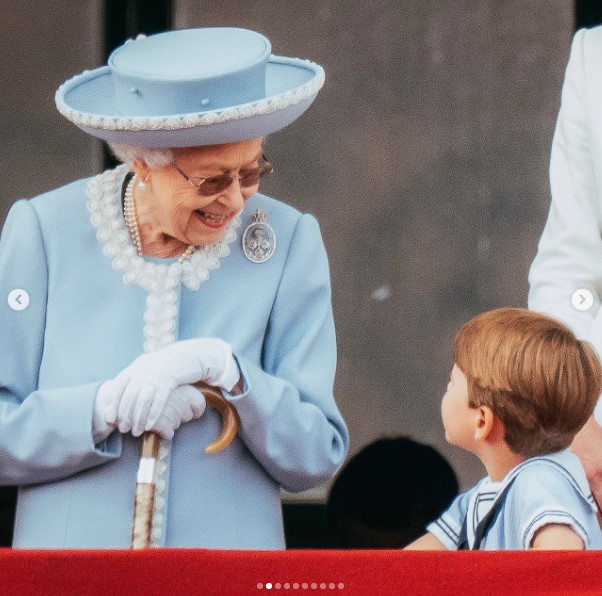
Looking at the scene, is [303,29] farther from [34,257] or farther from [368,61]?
[34,257]

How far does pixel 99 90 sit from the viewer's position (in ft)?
9.53

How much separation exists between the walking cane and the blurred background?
694 mm

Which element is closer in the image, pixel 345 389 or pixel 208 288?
pixel 208 288

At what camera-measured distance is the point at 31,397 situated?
274 cm

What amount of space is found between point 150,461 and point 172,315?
283 millimetres

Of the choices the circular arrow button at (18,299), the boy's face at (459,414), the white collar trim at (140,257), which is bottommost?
the boy's face at (459,414)

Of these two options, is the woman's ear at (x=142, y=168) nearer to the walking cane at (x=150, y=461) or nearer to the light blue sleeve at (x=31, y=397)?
the light blue sleeve at (x=31, y=397)

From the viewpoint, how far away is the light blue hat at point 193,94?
2.68 m

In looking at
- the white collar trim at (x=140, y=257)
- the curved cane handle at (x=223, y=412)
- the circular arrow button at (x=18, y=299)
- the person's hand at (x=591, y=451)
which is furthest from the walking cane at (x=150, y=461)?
the person's hand at (x=591, y=451)

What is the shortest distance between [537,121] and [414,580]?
1.44 metres

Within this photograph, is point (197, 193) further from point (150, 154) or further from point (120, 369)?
point (120, 369)

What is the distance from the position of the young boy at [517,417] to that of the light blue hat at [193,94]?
56 centimetres

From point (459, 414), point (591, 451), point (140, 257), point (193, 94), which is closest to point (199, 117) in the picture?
point (193, 94)

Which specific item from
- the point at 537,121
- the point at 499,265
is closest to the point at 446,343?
the point at 499,265
